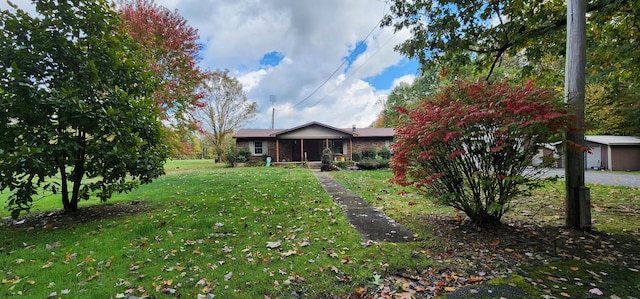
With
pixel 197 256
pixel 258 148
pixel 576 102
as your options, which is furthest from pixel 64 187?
pixel 258 148

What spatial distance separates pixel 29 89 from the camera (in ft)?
14.6

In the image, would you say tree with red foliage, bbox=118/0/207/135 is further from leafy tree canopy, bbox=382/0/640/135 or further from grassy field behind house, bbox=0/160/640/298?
leafy tree canopy, bbox=382/0/640/135

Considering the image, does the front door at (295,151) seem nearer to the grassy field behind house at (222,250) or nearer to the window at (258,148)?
the window at (258,148)

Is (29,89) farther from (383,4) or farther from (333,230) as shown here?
(383,4)

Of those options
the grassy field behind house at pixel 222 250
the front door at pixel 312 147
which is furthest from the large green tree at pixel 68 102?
the front door at pixel 312 147

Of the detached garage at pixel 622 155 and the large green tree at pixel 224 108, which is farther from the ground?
the large green tree at pixel 224 108

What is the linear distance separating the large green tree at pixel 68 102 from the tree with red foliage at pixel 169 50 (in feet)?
21.8

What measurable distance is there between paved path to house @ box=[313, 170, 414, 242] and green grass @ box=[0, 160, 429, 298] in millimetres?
235

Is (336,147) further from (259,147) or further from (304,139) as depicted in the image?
(259,147)

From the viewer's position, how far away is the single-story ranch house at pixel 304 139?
24438 millimetres

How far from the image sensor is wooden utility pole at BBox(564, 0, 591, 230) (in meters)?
4.19

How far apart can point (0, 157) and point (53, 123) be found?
1000mm

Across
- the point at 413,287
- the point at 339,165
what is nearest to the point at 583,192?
the point at 413,287

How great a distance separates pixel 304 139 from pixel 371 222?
813 inches
